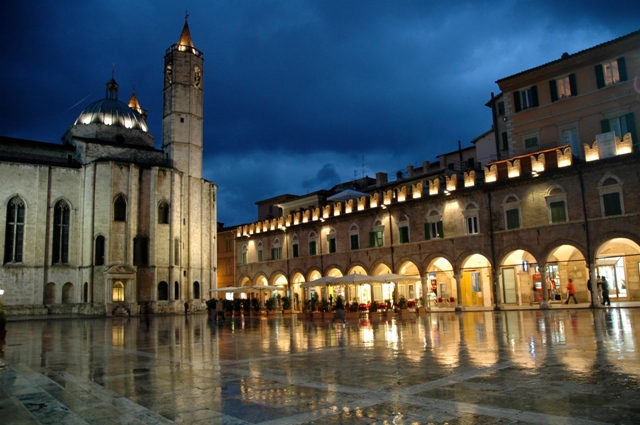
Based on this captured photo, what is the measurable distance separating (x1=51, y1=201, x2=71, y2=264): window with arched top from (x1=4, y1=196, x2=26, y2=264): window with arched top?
8.57 ft

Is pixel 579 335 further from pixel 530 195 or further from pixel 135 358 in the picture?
pixel 530 195

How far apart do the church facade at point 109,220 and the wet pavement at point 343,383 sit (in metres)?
33.5

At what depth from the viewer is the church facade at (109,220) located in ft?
144

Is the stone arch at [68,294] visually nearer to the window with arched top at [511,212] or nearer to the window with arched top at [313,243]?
the window with arched top at [313,243]

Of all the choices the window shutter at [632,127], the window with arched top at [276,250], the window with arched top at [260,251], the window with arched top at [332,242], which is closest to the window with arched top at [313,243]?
the window with arched top at [332,242]

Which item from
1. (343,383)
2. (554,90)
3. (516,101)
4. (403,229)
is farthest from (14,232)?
(343,383)

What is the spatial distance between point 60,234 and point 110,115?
1546 cm

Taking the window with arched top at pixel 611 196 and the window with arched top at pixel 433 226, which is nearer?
the window with arched top at pixel 611 196

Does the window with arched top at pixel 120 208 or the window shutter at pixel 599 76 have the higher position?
the window shutter at pixel 599 76

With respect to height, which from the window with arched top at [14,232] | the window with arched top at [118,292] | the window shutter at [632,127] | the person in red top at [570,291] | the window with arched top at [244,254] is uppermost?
the window shutter at [632,127]

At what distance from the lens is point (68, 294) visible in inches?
1806

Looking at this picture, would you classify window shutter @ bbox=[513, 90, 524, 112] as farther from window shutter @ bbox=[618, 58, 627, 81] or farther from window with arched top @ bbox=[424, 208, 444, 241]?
window with arched top @ bbox=[424, 208, 444, 241]

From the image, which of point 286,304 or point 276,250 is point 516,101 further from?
point 276,250

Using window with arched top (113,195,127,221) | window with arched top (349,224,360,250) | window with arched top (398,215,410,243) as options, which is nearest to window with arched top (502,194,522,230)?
window with arched top (398,215,410,243)
